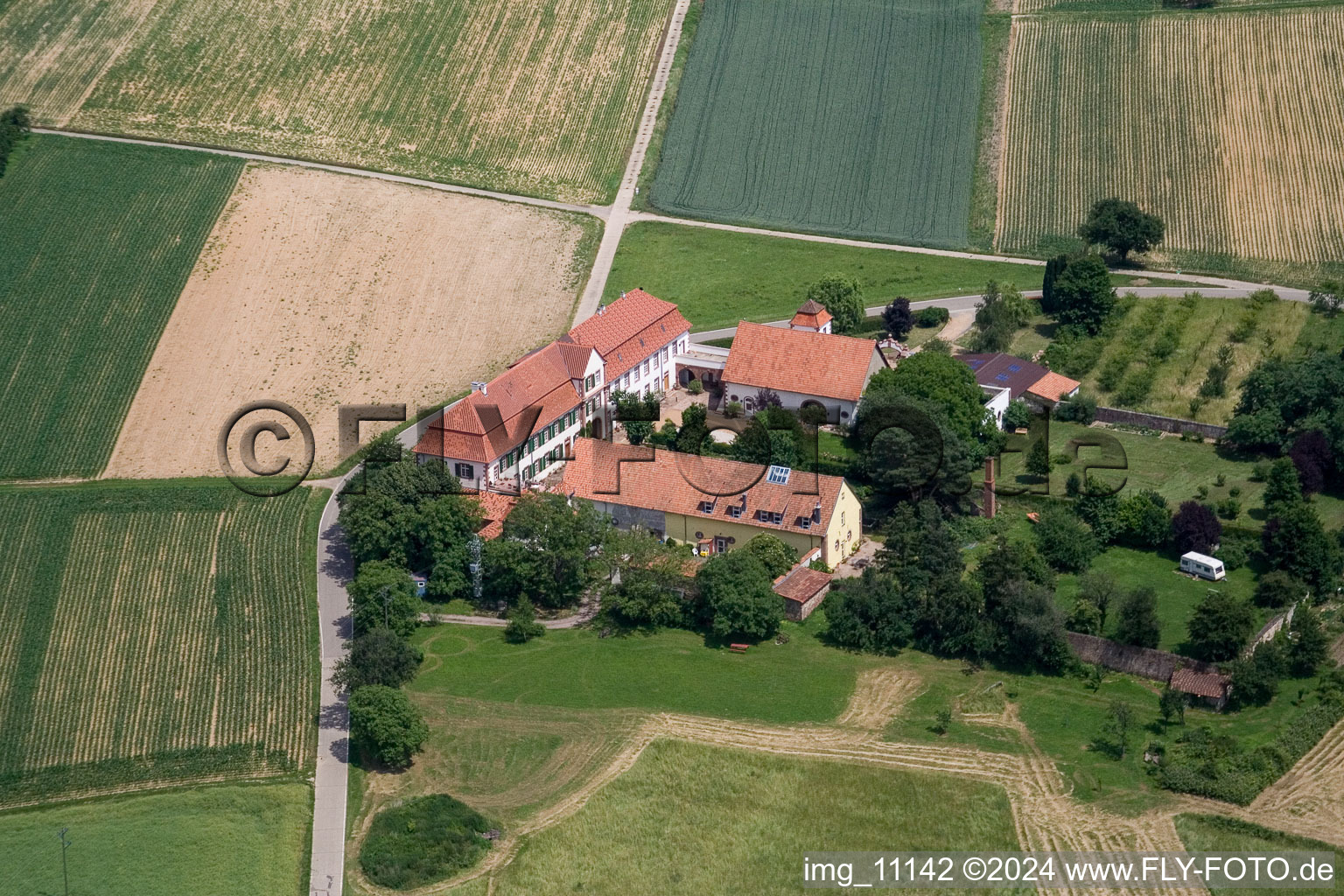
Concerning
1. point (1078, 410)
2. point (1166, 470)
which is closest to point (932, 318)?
point (1078, 410)

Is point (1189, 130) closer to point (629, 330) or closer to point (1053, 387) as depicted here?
point (1053, 387)

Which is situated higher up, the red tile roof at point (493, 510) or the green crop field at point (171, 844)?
the red tile roof at point (493, 510)

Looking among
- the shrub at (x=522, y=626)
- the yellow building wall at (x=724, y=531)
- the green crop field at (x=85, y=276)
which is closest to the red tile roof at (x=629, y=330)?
the yellow building wall at (x=724, y=531)

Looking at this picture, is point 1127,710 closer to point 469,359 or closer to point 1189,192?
point 469,359

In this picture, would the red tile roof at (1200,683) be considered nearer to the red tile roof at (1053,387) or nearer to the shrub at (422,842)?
the red tile roof at (1053,387)

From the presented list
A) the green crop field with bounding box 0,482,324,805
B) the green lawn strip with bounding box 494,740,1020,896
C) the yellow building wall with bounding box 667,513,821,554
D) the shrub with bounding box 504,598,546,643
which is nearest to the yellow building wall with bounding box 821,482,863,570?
the yellow building wall with bounding box 667,513,821,554

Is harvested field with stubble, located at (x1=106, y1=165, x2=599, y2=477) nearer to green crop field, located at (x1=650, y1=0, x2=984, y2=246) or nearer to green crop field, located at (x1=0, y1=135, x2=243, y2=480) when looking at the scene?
Result: green crop field, located at (x1=0, y1=135, x2=243, y2=480)
